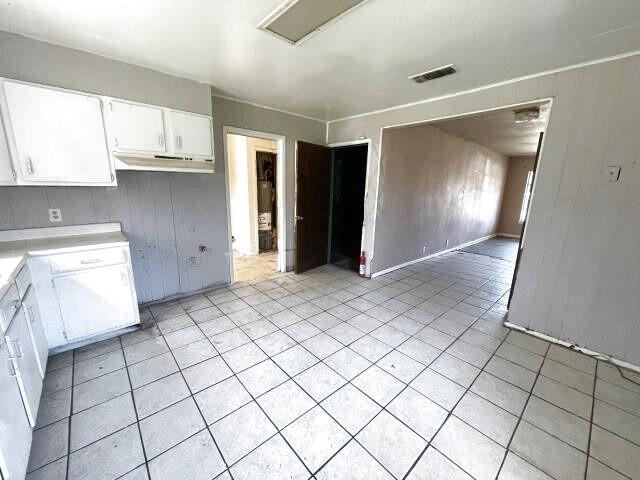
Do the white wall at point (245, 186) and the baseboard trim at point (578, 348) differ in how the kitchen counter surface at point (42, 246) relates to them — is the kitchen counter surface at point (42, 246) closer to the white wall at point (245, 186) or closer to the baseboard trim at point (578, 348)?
the white wall at point (245, 186)

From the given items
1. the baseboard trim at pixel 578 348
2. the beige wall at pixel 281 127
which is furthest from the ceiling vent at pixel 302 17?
the baseboard trim at pixel 578 348

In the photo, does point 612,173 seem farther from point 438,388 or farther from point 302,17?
point 302,17

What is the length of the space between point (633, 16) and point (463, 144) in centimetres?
404

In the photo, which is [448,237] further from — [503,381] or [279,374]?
[279,374]

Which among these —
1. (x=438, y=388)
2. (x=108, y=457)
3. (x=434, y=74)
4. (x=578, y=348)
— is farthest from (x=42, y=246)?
(x=578, y=348)

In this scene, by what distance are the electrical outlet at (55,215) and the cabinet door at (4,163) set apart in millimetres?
394

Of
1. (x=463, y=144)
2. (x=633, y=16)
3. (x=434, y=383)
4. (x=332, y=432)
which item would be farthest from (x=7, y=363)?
(x=463, y=144)

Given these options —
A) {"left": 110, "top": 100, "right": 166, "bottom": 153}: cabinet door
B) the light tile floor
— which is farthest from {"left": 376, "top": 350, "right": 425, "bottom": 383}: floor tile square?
{"left": 110, "top": 100, "right": 166, "bottom": 153}: cabinet door

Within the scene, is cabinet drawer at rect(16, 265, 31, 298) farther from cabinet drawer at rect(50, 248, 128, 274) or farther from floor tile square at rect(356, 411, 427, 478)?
floor tile square at rect(356, 411, 427, 478)

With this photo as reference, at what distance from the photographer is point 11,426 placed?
115 centimetres

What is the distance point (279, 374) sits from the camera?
196 cm

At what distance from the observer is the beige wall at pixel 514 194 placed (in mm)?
7848

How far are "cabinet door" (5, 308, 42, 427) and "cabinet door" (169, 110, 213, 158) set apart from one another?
180 centimetres

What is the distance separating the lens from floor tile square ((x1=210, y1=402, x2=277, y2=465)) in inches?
55.0
